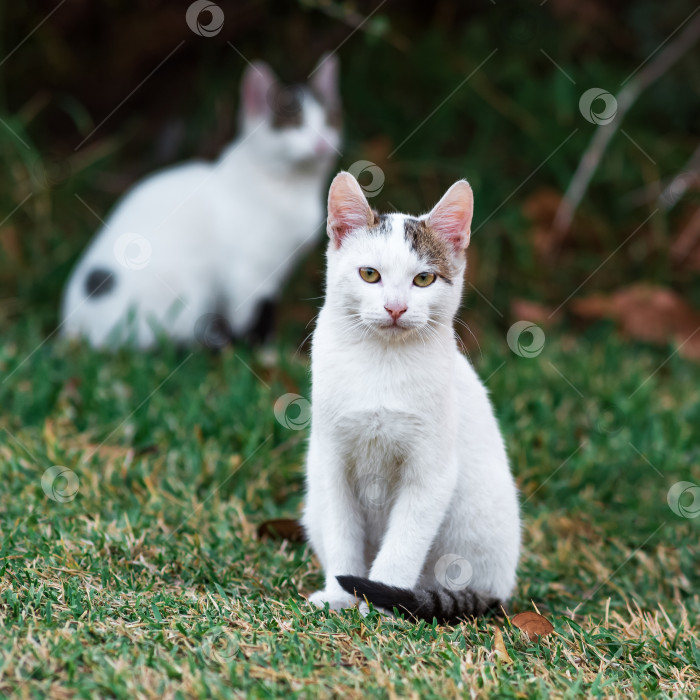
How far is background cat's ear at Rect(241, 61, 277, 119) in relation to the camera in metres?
4.92

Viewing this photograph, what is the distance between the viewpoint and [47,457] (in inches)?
133

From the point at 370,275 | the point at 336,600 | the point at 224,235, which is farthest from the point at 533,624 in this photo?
the point at 224,235

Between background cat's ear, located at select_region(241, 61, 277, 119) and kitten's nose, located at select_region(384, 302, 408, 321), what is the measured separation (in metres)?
2.87

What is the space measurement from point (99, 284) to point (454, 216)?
277 centimetres

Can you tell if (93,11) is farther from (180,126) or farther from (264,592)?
(264,592)

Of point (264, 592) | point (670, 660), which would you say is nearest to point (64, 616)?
point (264, 592)

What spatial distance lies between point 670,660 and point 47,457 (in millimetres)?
2159

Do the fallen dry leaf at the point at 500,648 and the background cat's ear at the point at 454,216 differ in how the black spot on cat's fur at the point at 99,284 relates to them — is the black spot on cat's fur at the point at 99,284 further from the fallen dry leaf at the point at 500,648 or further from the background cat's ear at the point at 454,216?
the fallen dry leaf at the point at 500,648

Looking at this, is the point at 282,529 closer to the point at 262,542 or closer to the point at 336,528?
the point at 262,542

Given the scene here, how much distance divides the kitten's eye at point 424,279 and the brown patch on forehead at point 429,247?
0.09 ft

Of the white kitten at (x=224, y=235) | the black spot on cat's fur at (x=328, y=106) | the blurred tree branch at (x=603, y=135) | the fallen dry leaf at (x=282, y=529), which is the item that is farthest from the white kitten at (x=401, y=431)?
the blurred tree branch at (x=603, y=135)

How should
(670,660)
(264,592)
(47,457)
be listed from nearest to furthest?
(670,660), (264,592), (47,457)

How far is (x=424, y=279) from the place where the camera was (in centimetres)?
248

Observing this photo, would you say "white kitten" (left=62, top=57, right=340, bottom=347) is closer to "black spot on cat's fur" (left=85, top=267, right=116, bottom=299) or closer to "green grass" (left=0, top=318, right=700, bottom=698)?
A: "black spot on cat's fur" (left=85, top=267, right=116, bottom=299)
